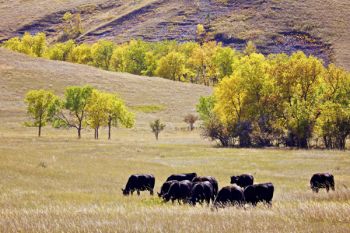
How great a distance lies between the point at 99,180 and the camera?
25.8 meters

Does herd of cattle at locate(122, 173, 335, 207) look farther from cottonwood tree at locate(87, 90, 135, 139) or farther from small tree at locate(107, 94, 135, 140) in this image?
small tree at locate(107, 94, 135, 140)

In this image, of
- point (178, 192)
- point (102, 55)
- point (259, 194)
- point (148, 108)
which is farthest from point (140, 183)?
point (102, 55)

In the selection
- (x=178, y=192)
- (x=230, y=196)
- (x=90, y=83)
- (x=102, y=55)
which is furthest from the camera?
(x=102, y=55)

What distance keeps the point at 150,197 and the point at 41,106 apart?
55.3m

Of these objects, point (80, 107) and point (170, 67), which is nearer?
point (80, 107)

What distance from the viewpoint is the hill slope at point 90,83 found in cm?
9138

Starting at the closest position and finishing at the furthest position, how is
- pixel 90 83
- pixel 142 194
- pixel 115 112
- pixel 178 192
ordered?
pixel 178 192
pixel 142 194
pixel 115 112
pixel 90 83

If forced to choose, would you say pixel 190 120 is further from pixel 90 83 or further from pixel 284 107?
pixel 90 83

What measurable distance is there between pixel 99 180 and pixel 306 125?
1413 inches

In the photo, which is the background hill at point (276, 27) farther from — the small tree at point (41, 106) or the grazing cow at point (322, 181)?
the grazing cow at point (322, 181)

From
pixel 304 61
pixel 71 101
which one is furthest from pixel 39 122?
pixel 304 61

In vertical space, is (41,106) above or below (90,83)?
below

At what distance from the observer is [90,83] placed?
104m

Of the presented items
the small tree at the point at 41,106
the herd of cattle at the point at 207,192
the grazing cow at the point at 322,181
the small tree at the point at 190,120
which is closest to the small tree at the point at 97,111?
the small tree at the point at 41,106
